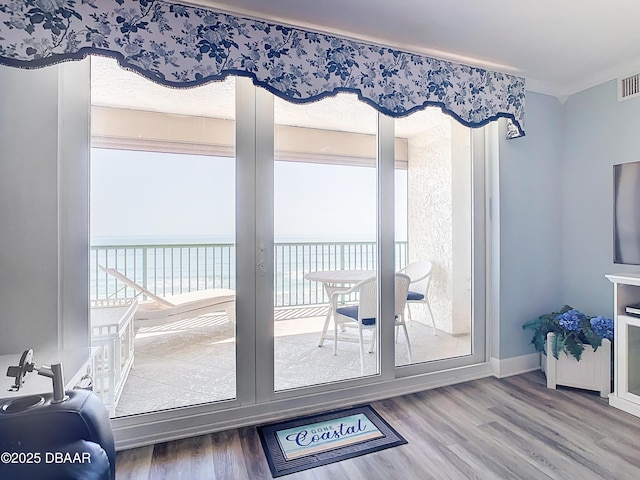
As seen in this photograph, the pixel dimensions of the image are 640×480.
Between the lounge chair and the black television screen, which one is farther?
the black television screen

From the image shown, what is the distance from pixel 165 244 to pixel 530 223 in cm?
289

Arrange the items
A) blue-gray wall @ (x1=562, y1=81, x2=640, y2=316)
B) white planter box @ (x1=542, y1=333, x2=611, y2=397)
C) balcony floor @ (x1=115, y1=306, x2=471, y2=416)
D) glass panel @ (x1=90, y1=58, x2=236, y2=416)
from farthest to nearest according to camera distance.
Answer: blue-gray wall @ (x1=562, y1=81, x2=640, y2=316) < white planter box @ (x1=542, y1=333, x2=611, y2=397) < balcony floor @ (x1=115, y1=306, x2=471, y2=416) < glass panel @ (x1=90, y1=58, x2=236, y2=416)

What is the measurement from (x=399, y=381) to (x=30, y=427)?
2163 millimetres

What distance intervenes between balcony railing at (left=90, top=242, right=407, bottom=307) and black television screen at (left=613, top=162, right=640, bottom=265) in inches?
61.8

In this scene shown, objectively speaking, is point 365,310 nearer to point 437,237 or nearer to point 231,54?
point 437,237

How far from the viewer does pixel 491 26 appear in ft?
6.70

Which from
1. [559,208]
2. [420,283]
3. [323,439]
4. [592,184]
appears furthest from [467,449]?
[592,184]

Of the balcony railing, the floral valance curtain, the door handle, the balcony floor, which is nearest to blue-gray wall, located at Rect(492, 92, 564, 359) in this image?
the floral valance curtain

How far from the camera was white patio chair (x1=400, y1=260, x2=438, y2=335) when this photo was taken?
2711mm

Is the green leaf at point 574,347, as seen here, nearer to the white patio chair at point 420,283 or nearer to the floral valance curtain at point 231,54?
the white patio chair at point 420,283

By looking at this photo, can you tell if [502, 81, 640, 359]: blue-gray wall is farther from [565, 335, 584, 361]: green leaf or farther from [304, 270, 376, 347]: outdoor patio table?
[304, 270, 376, 347]: outdoor patio table

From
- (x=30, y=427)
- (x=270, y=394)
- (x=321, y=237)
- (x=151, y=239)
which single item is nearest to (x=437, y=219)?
(x=321, y=237)

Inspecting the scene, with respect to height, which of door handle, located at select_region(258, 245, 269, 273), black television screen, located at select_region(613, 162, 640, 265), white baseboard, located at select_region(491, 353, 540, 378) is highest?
black television screen, located at select_region(613, 162, 640, 265)

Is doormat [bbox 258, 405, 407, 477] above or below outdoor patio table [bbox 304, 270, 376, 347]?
below
